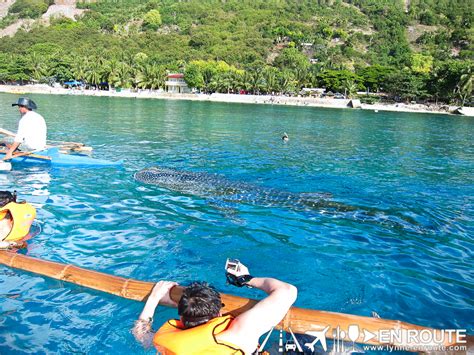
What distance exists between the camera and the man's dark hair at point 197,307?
3.79 meters

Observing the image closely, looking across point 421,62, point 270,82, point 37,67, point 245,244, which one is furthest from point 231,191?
point 421,62

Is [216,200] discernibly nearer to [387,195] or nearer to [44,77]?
[387,195]

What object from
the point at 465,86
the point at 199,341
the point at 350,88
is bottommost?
the point at 199,341

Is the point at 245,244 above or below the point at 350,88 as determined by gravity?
below

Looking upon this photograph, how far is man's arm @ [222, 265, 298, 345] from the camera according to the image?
12.4 feet

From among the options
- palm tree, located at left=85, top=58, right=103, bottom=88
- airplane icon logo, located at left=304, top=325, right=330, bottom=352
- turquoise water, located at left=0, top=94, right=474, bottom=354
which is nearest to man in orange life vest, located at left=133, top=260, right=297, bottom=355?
airplane icon logo, located at left=304, top=325, right=330, bottom=352

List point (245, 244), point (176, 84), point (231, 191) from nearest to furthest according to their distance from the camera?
point (245, 244) < point (231, 191) < point (176, 84)

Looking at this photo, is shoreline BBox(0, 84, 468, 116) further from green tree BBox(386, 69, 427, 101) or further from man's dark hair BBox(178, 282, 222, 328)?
man's dark hair BBox(178, 282, 222, 328)

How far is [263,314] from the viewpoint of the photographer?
158 inches

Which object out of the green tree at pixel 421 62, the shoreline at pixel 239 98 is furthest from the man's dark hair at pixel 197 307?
the green tree at pixel 421 62

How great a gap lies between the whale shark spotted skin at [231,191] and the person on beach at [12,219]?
5973 mm

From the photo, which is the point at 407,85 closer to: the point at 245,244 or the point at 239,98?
the point at 239,98

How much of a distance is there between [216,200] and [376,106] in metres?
104

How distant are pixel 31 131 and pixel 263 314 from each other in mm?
14284
